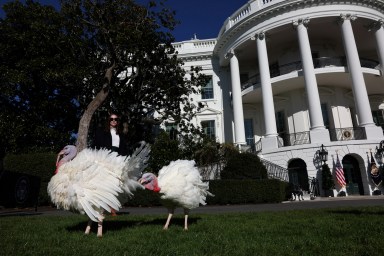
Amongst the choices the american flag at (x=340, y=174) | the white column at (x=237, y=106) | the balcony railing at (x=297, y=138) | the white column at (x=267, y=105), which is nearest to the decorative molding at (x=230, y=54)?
the white column at (x=237, y=106)

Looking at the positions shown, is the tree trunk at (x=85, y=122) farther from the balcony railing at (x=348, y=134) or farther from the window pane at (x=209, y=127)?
the balcony railing at (x=348, y=134)

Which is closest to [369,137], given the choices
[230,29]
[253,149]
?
[253,149]

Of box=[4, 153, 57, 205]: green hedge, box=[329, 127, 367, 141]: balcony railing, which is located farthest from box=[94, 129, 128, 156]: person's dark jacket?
box=[329, 127, 367, 141]: balcony railing

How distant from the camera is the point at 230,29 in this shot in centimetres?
2488

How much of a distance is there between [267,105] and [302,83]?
12.6ft

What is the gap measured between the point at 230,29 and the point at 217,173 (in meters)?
13.3

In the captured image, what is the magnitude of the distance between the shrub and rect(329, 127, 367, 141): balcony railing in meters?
8.63

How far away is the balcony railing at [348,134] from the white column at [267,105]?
4351mm

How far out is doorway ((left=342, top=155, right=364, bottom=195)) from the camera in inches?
755

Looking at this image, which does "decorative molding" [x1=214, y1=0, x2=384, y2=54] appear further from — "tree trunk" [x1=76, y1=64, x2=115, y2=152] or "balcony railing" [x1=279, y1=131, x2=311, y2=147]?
"tree trunk" [x1=76, y1=64, x2=115, y2=152]

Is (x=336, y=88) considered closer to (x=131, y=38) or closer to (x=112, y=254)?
(x=131, y=38)

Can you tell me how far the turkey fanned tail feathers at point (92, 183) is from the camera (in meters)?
4.09

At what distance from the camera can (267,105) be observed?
70.8 ft

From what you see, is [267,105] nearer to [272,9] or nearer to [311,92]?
[311,92]
